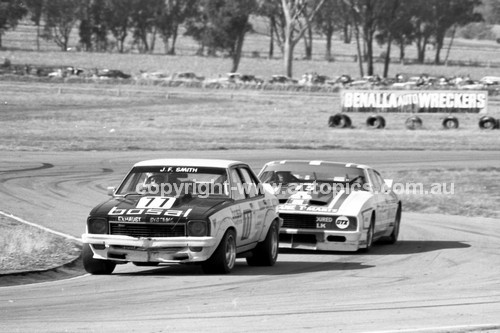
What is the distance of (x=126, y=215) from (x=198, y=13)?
119 m

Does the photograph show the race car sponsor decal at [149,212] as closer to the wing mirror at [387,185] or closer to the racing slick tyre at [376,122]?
the wing mirror at [387,185]

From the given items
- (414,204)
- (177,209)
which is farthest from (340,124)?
(177,209)

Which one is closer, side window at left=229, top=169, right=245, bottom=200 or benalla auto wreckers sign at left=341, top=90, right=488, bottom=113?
side window at left=229, top=169, right=245, bottom=200

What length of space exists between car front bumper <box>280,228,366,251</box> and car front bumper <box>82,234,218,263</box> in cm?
307

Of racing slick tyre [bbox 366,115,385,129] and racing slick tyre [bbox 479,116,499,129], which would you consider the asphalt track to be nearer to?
racing slick tyre [bbox 366,115,385,129]

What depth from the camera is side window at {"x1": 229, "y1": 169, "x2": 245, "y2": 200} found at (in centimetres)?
1195

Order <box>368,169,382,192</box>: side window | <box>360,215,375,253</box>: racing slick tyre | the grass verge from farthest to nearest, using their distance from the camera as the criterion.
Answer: <box>368,169,382,192</box>: side window < <box>360,215,375,253</box>: racing slick tyre < the grass verge

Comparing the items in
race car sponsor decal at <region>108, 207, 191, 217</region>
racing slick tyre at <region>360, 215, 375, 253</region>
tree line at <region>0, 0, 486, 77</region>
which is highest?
tree line at <region>0, 0, 486, 77</region>

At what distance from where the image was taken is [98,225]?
11164 mm

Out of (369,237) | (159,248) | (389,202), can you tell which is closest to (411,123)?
(389,202)

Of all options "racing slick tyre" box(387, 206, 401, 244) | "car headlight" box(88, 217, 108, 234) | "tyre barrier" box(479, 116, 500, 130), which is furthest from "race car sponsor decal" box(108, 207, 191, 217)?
"tyre barrier" box(479, 116, 500, 130)

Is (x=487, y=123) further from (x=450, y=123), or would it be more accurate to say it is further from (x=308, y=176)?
(x=308, y=176)

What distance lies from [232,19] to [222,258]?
9540cm

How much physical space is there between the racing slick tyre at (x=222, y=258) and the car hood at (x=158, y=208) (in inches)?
13.8
